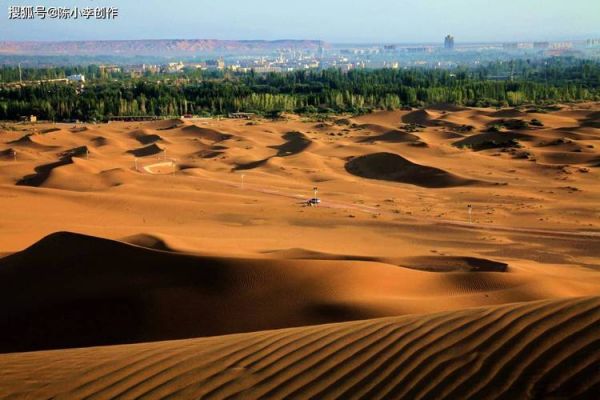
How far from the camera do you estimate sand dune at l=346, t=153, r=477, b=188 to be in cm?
4009

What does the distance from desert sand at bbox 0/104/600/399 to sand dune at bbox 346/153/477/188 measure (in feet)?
0.67

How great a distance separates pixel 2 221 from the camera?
86.4ft

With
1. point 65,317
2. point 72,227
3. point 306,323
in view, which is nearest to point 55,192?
point 72,227

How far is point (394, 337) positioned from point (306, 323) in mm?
4293

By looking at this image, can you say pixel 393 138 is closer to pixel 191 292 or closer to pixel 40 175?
pixel 40 175

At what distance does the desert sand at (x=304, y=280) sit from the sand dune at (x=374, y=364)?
0.02m

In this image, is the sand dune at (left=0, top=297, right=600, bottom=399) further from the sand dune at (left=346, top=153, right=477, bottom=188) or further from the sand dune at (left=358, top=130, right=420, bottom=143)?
the sand dune at (left=358, top=130, right=420, bottom=143)

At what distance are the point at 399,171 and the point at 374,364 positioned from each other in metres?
38.5

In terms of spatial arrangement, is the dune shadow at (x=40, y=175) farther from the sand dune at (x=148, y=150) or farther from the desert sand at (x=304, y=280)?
the sand dune at (x=148, y=150)

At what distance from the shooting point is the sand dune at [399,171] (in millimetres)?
40094

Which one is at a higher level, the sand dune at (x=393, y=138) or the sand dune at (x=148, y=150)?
the sand dune at (x=393, y=138)

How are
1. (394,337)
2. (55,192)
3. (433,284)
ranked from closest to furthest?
1. (394,337)
2. (433,284)
3. (55,192)

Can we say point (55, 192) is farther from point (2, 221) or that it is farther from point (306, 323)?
point (306, 323)

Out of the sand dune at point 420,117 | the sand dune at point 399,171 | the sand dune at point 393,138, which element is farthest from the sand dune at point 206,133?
the sand dune at point 420,117
